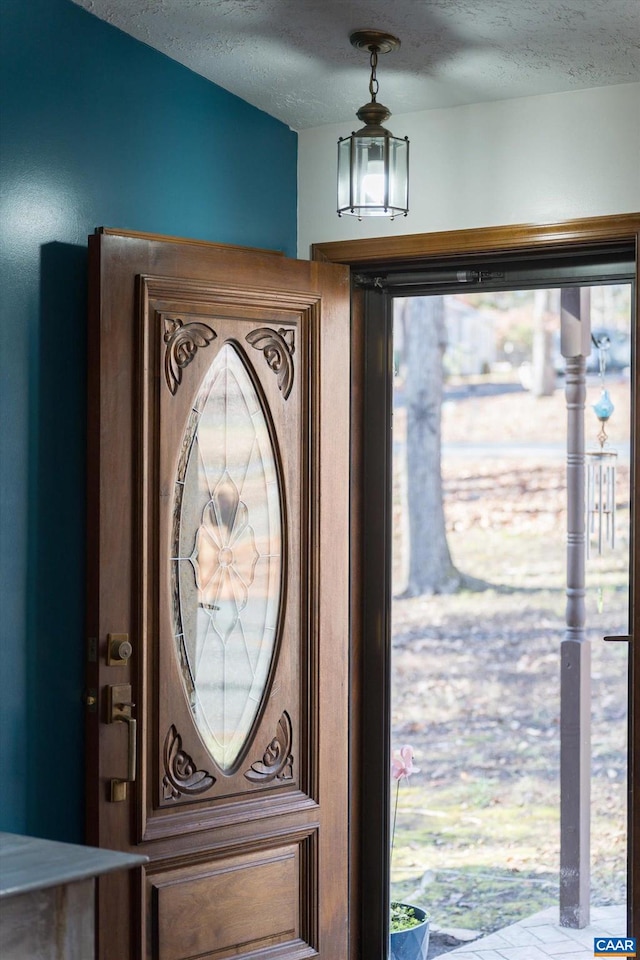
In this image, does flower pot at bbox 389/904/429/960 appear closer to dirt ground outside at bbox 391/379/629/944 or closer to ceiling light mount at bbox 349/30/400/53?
dirt ground outside at bbox 391/379/629/944

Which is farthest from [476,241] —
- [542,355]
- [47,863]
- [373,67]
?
[47,863]

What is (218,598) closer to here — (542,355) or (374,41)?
(374,41)

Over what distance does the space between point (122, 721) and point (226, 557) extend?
543mm

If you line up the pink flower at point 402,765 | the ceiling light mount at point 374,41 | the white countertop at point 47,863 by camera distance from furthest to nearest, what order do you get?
the pink flower at point 402,765 → the ceiling light mount at point 374,41 → the white countertop at point 47,863

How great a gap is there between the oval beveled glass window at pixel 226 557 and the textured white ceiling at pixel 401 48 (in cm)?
76

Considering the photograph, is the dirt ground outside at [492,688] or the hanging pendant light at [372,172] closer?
the hanging pendant light at [372,172]

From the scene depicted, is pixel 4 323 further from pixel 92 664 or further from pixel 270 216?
pixel 270 216

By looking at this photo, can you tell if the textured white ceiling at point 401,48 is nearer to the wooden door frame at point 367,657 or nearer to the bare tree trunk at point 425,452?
the wooden door frame at point 367,657

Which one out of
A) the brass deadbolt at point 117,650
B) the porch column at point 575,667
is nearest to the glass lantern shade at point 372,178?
the porch column at point 575,667

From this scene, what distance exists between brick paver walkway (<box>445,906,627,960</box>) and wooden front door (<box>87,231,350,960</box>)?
2.08 feet

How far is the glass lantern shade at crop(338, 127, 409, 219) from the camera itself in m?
2.60

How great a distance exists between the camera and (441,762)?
4676mm

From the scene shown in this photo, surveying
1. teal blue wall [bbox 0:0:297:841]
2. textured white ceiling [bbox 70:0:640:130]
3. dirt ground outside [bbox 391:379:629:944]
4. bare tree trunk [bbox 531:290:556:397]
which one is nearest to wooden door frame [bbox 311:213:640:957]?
dirt ground outside [bbox 391:379:629:944]

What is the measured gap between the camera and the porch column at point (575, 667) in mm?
3287
